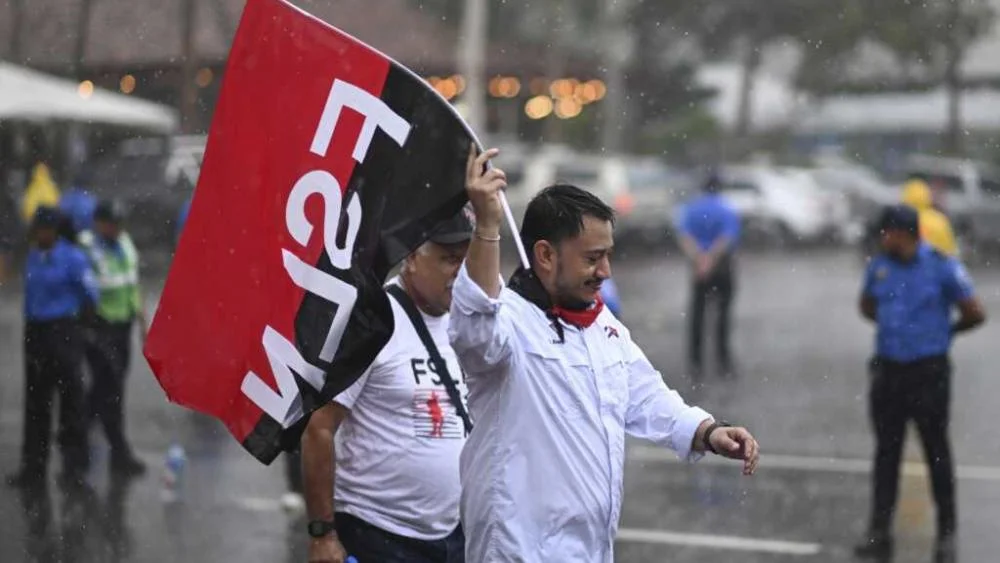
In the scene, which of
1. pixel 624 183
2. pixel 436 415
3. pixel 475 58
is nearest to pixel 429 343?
pixel 436 415

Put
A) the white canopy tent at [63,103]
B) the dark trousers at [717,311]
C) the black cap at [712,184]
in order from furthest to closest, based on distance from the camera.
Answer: the dark trousers at [717,311], the black cap at [712,184], the white canopy tent at [63,103]

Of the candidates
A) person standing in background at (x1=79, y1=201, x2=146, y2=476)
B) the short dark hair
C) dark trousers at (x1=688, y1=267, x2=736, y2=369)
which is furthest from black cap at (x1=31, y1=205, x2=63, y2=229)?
dark trousers at (x1=688, y1=267, x2=736, y2=369)

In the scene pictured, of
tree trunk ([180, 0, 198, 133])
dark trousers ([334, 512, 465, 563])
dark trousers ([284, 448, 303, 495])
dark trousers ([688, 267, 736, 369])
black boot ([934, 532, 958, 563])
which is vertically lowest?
dark trousers ([284, 448, 303, 495])

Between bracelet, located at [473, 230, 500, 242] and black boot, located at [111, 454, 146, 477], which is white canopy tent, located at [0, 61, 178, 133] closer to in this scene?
black boot, located at [111, 454, 146, 477]

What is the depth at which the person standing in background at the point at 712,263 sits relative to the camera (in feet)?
44.8

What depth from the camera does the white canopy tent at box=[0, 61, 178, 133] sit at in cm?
817

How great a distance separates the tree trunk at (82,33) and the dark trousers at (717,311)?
23.6 feet

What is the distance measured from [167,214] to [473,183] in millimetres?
6337

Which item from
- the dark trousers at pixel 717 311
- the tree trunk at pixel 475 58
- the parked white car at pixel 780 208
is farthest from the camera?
the parked white car at pixel 780 208

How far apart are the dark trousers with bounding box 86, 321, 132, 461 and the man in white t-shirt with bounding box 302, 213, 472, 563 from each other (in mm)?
4352

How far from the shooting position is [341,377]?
12.3ft

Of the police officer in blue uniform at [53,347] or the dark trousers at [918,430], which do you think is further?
the dark trousers at [918,430]

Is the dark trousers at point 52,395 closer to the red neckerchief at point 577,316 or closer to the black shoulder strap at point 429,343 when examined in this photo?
the black shoulder strap at point 429,343

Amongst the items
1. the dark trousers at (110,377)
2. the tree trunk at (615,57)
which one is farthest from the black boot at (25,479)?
the tree trunk at (615,57)
